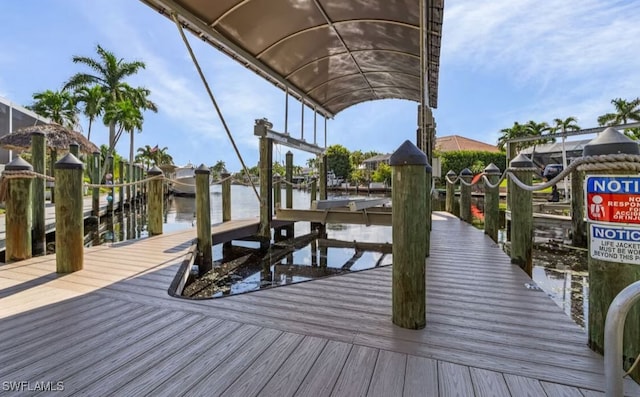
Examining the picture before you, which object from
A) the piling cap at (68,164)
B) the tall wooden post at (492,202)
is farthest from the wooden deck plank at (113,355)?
the tall wooden post at (492,202)

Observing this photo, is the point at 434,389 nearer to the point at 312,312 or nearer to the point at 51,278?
the point at 312,312

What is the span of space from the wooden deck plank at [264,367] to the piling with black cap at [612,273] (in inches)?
63.8

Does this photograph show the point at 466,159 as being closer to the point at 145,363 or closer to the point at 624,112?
the point at 624,112

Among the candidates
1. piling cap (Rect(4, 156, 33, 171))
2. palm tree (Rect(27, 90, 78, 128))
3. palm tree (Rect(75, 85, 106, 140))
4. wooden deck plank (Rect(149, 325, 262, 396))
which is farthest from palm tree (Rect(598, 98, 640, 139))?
palm tree (Rect(27, 90, 78, 128))

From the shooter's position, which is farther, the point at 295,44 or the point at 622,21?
the point at 622,21

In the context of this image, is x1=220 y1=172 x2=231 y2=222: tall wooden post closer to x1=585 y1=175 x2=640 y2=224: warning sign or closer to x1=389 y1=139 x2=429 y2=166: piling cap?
x1=389 y1=139 x2=429 y2=166: piling cap

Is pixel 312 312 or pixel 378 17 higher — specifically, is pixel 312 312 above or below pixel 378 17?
below

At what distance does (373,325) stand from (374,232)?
8.17 meters

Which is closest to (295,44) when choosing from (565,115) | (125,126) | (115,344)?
(115,344)

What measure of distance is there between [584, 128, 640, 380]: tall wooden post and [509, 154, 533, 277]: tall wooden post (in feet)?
5.73

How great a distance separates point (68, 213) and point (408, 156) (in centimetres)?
336

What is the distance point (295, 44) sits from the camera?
557cm

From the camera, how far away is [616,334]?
1101 mm

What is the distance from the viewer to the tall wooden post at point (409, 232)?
6.47 ft
